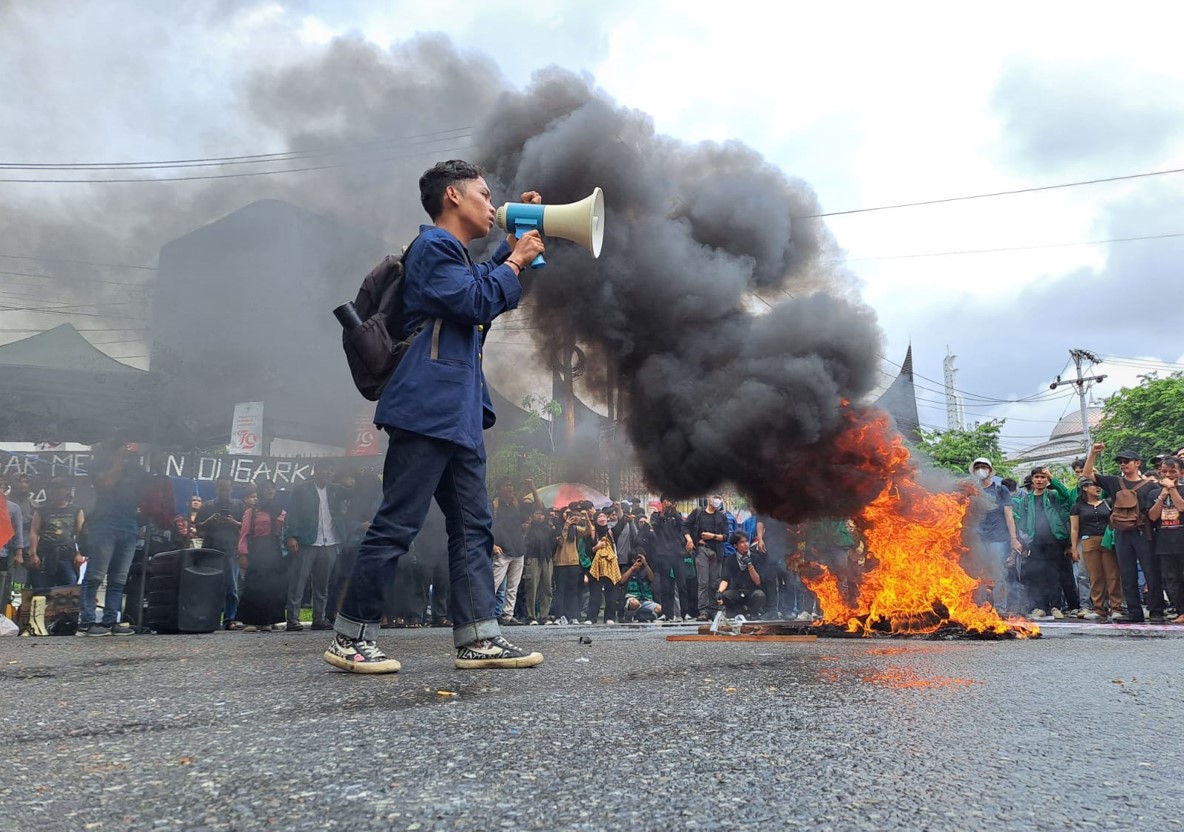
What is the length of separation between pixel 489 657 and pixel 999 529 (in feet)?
28.2

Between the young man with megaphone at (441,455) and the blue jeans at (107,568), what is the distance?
528 centimetres

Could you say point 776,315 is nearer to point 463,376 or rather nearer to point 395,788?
point 463,376

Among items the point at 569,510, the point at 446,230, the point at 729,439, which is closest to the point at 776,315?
Answer: the point at 729,439

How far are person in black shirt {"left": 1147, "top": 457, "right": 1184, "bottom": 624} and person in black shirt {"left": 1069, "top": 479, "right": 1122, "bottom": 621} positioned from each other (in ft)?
3.01

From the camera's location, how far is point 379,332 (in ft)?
11.7

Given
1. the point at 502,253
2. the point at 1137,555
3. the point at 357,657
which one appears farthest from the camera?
the point at 1137,555

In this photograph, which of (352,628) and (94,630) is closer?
(352,628)

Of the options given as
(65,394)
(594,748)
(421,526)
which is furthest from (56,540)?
(594,748)

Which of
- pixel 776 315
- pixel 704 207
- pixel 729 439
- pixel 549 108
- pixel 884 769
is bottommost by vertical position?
pixel 884 769

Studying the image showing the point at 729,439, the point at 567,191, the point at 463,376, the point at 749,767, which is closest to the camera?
the point at 749,767

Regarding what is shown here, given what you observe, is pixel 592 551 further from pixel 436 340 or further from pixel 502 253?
pixel 436 340

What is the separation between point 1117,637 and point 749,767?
5.67 metres

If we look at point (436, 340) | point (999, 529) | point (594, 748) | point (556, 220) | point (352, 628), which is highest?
point (556, 220)

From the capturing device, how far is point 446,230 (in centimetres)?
385
